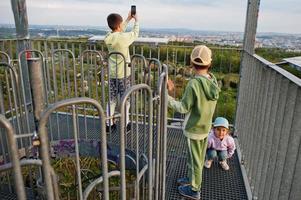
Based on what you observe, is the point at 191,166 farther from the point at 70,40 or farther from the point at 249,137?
the point at 70,40

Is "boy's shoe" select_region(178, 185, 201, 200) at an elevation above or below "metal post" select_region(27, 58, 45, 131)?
below

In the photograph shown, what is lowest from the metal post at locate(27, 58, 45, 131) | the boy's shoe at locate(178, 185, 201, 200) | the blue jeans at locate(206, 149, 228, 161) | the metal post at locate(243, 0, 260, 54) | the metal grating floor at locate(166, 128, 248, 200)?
the metal grating floor at locate(166, 128, 248, 200)

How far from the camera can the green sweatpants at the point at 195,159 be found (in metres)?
3.07

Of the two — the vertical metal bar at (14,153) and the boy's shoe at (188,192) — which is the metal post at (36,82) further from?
the boy's shoe at (188,192)

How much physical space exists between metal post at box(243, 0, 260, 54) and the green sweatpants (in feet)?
5.69

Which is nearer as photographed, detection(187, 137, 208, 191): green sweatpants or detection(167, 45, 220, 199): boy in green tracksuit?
detection(167, 45, 220, 199): boy in green tracksuit

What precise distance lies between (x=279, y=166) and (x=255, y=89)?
4.65 ft

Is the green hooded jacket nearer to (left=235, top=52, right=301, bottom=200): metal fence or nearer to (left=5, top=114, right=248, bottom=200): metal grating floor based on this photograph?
(left=235, top=52, right=301, bottom=200): metal fence

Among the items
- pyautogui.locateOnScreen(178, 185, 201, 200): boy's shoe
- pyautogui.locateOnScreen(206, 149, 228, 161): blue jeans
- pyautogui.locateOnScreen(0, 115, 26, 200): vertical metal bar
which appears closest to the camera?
pyautogui.locateOnScreen(0, 115, 26, 200): vertical metal bar

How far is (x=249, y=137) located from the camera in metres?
3.54

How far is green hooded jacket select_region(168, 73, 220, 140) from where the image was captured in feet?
9.16

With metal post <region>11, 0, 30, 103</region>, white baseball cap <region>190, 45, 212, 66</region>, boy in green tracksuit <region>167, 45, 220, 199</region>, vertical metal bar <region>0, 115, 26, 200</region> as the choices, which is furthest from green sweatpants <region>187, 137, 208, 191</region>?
metal post <region>11, 0, 30, 103</region>

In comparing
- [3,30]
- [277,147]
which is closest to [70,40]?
[3,30]

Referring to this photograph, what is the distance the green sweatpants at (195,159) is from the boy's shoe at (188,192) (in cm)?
9
